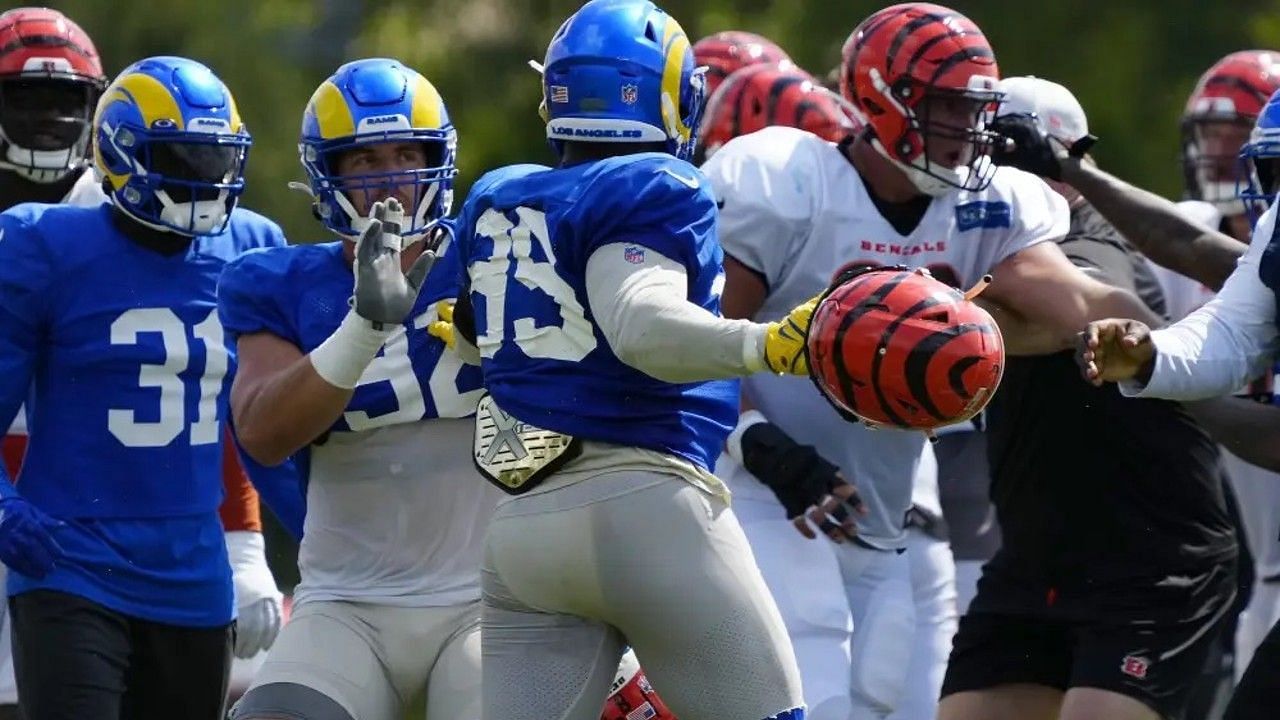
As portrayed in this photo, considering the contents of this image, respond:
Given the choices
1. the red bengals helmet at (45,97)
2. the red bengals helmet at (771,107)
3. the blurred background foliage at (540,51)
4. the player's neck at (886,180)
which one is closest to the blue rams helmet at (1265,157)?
the player's neck at (886,180)

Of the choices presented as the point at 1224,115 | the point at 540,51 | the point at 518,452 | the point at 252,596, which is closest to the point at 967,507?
the point at 1224,115

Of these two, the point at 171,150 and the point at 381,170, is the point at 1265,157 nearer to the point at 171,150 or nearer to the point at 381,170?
the point at 381,170

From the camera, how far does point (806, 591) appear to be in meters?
6.08

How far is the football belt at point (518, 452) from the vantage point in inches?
182

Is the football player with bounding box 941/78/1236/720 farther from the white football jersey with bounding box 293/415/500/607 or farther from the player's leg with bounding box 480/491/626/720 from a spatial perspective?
the player's leg with bounding box 480/491/626/720

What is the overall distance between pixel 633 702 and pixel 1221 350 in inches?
50.8

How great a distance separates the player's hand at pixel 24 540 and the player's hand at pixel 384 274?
3.59 ft

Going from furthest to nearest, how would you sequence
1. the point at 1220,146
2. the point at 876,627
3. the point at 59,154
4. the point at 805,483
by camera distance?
the point at 1220,146 < the point at 59,154 < the point at 876,627 < the point at 805,483

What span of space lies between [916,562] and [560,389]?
214 centimetres

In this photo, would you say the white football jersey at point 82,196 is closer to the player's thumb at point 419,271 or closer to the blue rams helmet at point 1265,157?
the player's thumb at point 419,271

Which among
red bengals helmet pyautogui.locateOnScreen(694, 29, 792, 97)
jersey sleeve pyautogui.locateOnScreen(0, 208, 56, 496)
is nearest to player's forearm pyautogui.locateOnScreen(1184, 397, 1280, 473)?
jersey sleeve pyautogui.locateOnScreen(0, 208, 56, 496)

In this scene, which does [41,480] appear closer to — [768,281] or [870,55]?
[768,281]

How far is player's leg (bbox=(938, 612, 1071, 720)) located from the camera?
5906mm

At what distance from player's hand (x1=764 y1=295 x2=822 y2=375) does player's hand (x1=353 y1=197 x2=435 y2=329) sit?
0.95m
